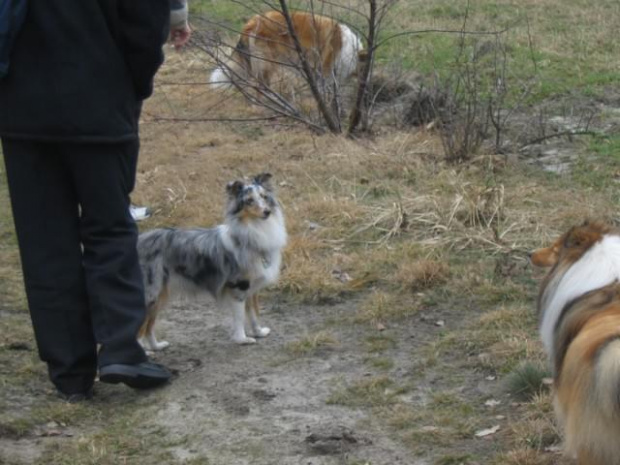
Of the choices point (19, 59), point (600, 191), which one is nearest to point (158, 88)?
point (600, 191)

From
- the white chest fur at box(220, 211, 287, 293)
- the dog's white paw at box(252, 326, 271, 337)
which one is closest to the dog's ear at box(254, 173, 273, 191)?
the white chest fur at box(220, 211, 287, 293)

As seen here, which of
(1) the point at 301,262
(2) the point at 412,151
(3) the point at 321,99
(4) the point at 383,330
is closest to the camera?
(4) the point at 383,330

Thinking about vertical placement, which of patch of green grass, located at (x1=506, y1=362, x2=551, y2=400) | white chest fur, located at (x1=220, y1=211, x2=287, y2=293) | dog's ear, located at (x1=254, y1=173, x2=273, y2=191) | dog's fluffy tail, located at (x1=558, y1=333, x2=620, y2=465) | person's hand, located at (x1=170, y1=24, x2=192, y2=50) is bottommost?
patch of green grass, located at (x1=506, y1=362, x2=551, y2=400)

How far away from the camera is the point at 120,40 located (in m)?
A: 4.62

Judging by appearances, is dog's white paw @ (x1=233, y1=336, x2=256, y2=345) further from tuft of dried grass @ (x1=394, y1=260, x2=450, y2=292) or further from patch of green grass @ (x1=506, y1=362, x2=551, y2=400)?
patch of green grass @ (x1=506, y1=362, x2=551, y2=400)

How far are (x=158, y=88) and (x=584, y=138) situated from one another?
538 centimetres

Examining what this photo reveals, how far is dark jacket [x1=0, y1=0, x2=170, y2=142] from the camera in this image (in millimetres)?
4469

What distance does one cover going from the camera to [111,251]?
189 inches

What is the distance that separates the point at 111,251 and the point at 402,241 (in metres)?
2.76

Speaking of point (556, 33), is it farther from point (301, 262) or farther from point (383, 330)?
point (383, 330)

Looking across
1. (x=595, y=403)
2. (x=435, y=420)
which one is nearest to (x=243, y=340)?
(x=435, y=420)

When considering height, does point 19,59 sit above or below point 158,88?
above

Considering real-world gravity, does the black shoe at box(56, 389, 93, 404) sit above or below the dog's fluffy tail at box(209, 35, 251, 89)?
above

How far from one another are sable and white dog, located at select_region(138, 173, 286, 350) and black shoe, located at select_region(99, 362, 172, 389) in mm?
631
